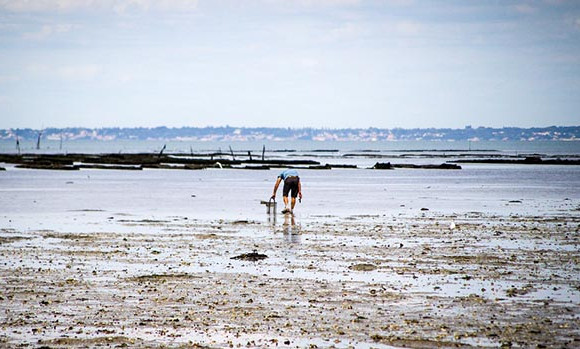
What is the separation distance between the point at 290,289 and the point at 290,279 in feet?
3.77

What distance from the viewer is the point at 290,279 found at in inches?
620

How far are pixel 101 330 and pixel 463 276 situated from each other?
7.23 m

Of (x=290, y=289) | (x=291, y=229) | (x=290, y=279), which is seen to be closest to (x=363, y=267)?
(x=290, y=279)

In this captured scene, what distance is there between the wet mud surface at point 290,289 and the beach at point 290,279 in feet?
0.12

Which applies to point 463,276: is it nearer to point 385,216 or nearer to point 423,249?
point 423,249

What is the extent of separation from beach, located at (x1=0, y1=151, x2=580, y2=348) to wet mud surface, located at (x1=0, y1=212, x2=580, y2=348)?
4cm

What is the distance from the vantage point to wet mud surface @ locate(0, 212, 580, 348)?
1106cm

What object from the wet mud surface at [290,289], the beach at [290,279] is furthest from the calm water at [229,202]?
the wet mud surface at [290,289]

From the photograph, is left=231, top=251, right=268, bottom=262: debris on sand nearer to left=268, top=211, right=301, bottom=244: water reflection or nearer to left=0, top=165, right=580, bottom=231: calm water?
left=268, top=211, right=301, bottom=244: water reflection

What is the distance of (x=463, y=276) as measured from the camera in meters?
16.0

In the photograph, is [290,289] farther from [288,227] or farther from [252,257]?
[288,227]

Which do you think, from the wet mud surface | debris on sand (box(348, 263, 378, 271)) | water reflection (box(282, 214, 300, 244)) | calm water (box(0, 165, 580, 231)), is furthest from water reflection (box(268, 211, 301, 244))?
debris on sand (box(348, 263, 378, 271))

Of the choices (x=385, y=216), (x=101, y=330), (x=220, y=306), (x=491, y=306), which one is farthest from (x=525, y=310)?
(x=385, y=216)

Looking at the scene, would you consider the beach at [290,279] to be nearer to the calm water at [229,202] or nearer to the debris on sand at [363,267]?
the debris on sand at [363,267]
